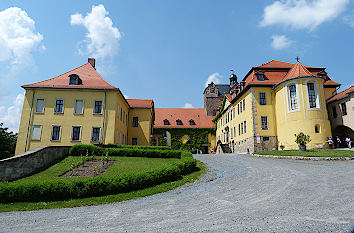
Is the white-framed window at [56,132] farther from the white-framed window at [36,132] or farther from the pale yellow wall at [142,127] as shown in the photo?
the pale yellow wall at [142,127]

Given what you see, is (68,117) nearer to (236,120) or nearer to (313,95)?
(236,120)

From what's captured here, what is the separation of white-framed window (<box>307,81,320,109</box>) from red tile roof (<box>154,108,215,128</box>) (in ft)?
78.8

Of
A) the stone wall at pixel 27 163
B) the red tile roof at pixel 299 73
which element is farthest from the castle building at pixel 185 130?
the stone wall at pixel 27 163

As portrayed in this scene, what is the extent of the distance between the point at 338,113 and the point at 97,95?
2993cm

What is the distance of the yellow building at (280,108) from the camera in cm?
2514

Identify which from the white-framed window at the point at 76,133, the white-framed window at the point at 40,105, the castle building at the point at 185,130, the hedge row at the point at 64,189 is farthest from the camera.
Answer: the castle building at the point at 185,130

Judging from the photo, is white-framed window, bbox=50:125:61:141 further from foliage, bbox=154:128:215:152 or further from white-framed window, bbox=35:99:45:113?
foliage, bbox=154:128:215:152

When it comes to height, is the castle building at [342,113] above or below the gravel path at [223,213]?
above

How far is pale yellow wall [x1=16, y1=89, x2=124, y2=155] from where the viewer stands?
2645cm

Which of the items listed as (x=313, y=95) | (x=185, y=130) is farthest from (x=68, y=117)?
(x=313, y=95)

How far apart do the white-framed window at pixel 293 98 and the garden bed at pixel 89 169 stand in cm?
2127

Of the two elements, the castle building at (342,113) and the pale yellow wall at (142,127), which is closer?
the castle building at (342,113)

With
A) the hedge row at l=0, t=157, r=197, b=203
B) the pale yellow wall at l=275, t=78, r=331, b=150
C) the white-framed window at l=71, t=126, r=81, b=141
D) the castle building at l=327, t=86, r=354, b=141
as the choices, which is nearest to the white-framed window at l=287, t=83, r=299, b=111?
the pale yellow wall at l=275, t=78, r=331, b=150

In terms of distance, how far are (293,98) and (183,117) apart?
85.8 feet
